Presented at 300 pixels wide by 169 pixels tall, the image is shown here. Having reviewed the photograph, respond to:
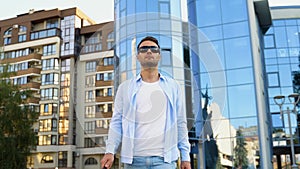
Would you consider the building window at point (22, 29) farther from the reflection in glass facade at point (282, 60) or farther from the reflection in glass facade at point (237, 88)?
the reflection in glass facade at point (237, 88)

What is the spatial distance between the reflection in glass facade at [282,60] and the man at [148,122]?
2841 cm

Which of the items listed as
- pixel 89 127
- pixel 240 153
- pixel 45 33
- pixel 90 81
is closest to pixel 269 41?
pixel 240 153

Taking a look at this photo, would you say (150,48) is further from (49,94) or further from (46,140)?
(49,94)

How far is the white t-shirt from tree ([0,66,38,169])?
24.9 meters

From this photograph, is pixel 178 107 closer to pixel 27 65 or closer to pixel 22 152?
pixel 22 152

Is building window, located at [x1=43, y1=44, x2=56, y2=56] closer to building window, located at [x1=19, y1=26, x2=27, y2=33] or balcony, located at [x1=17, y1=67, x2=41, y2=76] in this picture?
balcony, located at [x1=17, y1=67, x2=41, y2=76]

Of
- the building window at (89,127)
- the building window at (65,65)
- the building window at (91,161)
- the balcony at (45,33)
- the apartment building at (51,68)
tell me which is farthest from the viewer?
the balcony at (45,33)

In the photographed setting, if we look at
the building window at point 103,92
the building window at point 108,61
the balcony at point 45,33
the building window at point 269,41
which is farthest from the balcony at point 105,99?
the balcony at point 45,33

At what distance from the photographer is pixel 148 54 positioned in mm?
3234

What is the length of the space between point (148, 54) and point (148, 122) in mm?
578

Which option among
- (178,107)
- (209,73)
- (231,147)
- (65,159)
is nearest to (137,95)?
(178,107)

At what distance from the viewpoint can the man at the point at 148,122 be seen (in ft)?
10.3

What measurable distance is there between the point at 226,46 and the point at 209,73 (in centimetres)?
1857

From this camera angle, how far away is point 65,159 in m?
53.9
